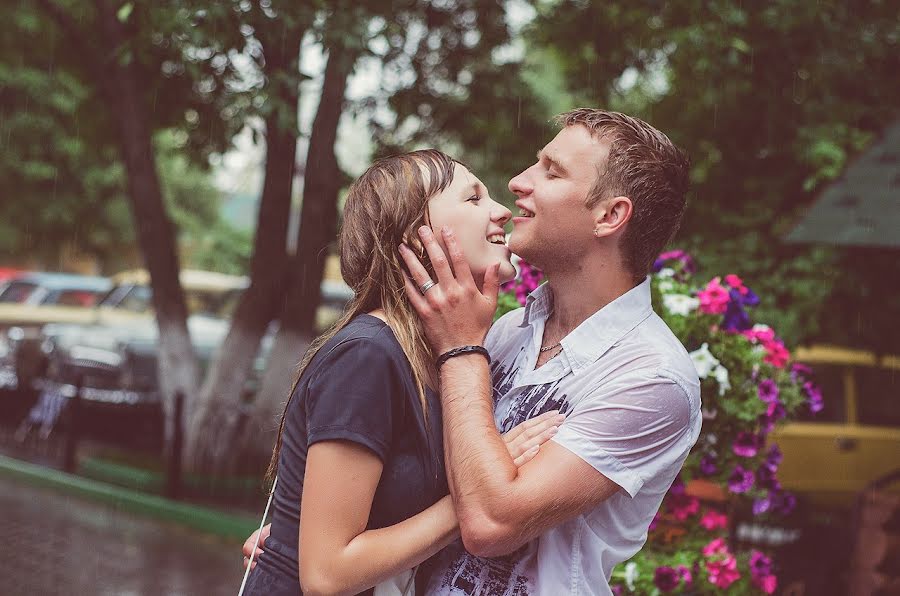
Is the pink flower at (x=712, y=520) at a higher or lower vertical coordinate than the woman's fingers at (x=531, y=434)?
lower

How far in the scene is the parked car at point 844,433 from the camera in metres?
9.64

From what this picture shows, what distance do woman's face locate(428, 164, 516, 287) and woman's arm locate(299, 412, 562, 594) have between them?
0.61m

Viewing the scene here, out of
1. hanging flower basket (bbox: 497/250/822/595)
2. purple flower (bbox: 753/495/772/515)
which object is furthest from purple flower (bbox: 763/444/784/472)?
purple flower (bbox: 753/495/772/515)

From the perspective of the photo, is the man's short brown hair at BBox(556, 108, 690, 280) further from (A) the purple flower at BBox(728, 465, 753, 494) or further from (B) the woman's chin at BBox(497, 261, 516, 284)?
(A) the purple flower at BBox(728, 465, 753, 494)

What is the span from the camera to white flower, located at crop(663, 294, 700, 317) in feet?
13.4

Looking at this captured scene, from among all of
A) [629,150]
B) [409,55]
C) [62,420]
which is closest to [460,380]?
[629,150]

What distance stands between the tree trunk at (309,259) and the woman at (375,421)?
655 cm

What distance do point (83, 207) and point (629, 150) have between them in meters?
30.9

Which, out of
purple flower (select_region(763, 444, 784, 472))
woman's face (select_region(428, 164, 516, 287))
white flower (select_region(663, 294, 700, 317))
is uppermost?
woman's face (select_region(428, 164, 516, 287))

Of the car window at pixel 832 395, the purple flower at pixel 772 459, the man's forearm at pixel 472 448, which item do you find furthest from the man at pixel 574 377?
the car window at pixel 832 395

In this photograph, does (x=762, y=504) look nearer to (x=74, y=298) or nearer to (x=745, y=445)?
(x=745, y=445)

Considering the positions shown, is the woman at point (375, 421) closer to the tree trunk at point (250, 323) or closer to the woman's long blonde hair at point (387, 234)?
the woman's long blonde hair at point (387, 234)

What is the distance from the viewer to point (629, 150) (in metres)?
2.44

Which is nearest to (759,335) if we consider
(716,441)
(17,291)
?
(716,441)
